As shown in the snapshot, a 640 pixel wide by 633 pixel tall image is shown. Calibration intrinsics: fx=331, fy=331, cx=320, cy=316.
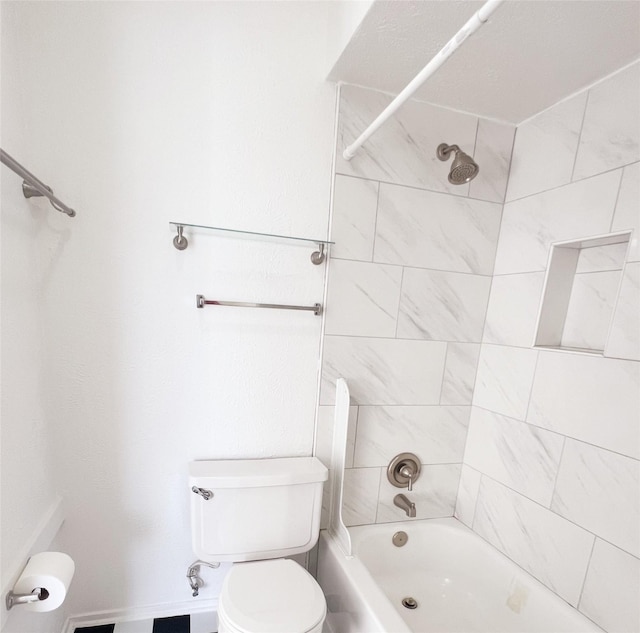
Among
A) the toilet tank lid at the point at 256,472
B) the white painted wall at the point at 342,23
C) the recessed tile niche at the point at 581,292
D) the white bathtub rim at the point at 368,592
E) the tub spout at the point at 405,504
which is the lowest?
the white bathtub rim at the point at 368,592

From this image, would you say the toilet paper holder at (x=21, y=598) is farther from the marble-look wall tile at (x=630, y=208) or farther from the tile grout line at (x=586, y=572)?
the marble-look wall tile at (x=630, y=208)

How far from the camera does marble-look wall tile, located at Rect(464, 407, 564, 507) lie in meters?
1.22

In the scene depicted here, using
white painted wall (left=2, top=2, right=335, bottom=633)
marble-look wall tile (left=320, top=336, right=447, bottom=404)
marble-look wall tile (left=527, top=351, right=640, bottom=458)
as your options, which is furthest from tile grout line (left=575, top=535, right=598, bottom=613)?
white painted wall (left=2, top=2, right=335, bottom=633)

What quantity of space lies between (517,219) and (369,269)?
27.3 inches

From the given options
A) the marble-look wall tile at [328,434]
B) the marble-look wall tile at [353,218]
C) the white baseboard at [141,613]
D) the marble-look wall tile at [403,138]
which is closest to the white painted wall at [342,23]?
the marble-look wall tile at [403,138]

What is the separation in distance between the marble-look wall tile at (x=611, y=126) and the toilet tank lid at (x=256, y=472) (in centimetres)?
148

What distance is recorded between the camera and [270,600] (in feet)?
3.43

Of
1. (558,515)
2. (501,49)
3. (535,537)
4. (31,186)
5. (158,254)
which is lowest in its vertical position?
(535,537)

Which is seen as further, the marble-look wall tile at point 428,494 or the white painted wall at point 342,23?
the marble-look wall tile at point 428,494

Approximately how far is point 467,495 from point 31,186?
2057mm

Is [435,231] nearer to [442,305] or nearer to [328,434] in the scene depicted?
[442,305]

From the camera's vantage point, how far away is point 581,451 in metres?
1.12

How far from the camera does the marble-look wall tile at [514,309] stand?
1.33m

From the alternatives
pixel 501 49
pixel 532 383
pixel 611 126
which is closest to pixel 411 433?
pixel 532 383
